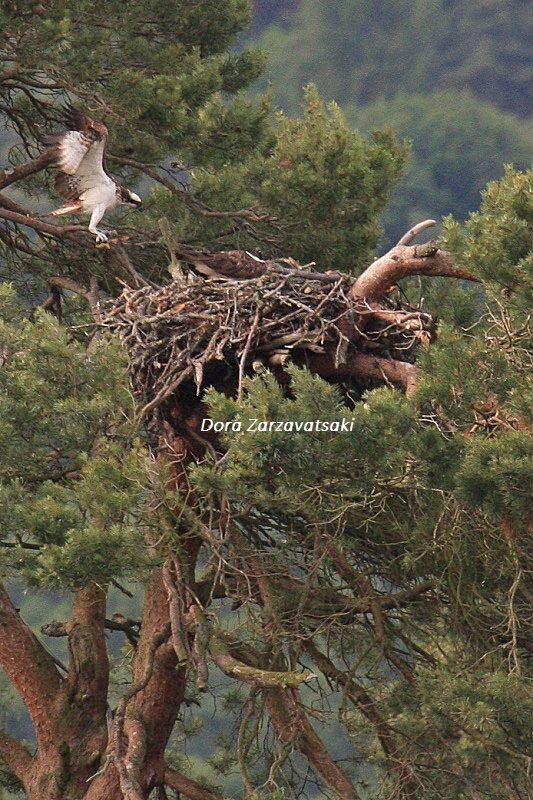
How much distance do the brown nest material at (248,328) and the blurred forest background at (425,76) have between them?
3334 cm

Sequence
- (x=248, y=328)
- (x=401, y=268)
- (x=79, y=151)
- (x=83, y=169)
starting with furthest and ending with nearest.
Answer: (x=83, y=169) → (x=79, y=151) → (x=401, y=268) → (x=248, y=328)

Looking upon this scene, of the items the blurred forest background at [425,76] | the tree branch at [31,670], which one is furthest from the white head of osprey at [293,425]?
the blurred forest background at [425,76]

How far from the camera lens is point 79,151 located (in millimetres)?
8047

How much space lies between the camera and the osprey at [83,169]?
315 inches

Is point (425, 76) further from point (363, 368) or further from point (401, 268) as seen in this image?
point (363, 368)

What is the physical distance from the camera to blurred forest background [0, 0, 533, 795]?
1767 inches

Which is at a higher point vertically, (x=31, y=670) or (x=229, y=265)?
(x=229, y=265)

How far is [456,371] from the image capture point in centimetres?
548

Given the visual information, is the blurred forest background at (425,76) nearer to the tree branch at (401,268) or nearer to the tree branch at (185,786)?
the tree branch at (185,786)

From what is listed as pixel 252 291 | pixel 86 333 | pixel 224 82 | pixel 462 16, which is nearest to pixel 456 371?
pixel 252 291

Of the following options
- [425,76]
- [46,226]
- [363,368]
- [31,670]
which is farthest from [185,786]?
[425,76]

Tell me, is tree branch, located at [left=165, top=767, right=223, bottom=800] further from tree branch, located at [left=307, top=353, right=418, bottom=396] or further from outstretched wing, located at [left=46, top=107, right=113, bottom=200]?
outstretched wing, located at [left=46, top=107, right=113, bottom=200]

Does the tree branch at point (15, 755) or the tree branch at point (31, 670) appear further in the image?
the tree branch at point (15, 755)

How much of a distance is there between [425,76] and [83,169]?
148ft
